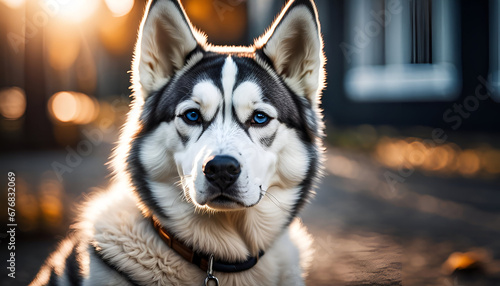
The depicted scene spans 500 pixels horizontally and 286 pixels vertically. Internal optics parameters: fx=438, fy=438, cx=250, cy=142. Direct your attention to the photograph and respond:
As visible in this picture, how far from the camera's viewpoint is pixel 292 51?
9.57ft

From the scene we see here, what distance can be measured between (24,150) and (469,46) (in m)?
11.0

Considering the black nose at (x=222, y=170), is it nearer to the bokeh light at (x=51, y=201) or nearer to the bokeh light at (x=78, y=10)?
the bokeh light at (x=51, y=201)

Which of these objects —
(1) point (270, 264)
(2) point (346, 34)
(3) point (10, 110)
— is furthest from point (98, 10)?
(1) point (270, 264)

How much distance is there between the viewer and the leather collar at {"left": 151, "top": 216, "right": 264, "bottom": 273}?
2406 millimetres

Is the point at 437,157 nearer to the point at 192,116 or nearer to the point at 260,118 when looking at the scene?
the point at 260,118

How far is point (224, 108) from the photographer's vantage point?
2.56 meters

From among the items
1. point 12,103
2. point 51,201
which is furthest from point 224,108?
point 12,103

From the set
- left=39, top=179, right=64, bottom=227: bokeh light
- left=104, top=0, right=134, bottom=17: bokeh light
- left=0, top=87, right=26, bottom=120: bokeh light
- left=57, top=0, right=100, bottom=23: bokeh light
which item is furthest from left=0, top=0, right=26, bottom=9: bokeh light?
left=39, top=179, right=64, bottom=227: bokeh light

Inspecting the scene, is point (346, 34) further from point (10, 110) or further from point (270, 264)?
point (270, 264)

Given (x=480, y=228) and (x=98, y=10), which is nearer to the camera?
(x=480, y=228)

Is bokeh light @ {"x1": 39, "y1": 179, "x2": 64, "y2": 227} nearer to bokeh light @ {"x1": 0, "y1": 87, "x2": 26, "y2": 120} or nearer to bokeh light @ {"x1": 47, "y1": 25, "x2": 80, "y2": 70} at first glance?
bokeh light @ {"x1": 0, "y1": 87, "x2": 26, "y2": 120}

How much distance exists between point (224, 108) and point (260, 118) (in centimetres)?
23

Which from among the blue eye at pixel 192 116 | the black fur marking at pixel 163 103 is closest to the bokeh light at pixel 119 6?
the black fur marking at pixel 163 103

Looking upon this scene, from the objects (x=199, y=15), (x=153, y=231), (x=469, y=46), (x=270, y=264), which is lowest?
(x=270, y=264)
